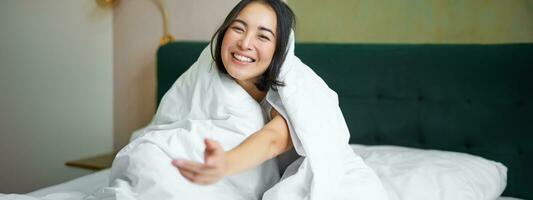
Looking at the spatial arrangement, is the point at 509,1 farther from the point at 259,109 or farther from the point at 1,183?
the point at 1,183

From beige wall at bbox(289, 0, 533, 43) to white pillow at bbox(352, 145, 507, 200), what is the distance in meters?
0.49

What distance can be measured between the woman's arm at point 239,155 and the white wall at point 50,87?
1541mm

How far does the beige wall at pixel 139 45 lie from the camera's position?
105 inches

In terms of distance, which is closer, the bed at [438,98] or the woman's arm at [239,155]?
the woman's arm at [239,155]

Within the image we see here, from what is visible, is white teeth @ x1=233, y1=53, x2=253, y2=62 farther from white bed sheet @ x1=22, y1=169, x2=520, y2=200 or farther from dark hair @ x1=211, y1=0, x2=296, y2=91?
white bed sheet @ x1=22, y1=169, x2=520, y2=200

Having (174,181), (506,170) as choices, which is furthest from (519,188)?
(174,181)

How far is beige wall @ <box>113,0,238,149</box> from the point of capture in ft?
8.79

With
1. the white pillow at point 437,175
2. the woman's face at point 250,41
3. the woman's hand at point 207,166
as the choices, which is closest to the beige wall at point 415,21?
the white pillow at point 437,175

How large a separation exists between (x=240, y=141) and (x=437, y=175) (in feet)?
2.12

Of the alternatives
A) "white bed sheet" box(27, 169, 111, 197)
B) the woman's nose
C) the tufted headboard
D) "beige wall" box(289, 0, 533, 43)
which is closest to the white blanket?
the woman's nose

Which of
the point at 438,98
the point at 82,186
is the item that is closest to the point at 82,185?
the point at 82,186

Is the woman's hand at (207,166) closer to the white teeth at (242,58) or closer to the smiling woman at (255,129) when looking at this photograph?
the smiling woman at (255,129)

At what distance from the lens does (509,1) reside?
6.10 ft

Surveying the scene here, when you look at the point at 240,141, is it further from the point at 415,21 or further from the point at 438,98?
the point at 415,21
